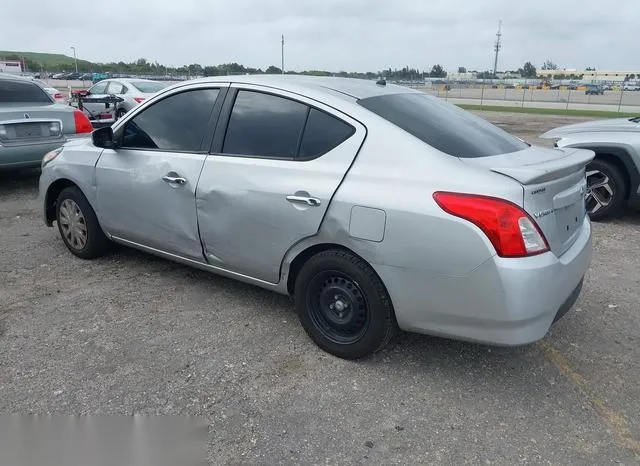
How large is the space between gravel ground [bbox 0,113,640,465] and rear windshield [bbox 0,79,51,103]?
4039 mm

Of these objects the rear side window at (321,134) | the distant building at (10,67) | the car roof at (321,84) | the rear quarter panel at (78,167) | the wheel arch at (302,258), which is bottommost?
the wheel arch at (302,258)

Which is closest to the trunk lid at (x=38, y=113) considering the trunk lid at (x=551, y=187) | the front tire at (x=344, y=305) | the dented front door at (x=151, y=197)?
the dented front door at (x=151, y=197)

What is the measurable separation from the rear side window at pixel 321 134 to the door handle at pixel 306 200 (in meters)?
0.27

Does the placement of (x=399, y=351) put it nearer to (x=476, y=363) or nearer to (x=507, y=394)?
(x=476, y=363)

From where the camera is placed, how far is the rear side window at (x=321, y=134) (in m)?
3.22

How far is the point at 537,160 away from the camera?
3.22 metres

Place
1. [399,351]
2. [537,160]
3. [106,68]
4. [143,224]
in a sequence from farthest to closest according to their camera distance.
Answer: [106,68], [143,224], [399,351], [537,160]

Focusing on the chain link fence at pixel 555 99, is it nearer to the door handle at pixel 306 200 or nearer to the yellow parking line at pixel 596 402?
the yellow parking line at pixel 596 402

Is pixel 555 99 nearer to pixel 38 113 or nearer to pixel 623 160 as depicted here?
pixel 623 160

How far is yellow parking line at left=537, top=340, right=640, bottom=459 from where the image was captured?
8.70 ft

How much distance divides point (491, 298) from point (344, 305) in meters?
0.89

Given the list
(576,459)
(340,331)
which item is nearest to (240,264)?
(340,331)

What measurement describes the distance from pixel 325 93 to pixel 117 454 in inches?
90.8

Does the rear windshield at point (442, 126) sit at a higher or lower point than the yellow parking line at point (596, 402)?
higher
